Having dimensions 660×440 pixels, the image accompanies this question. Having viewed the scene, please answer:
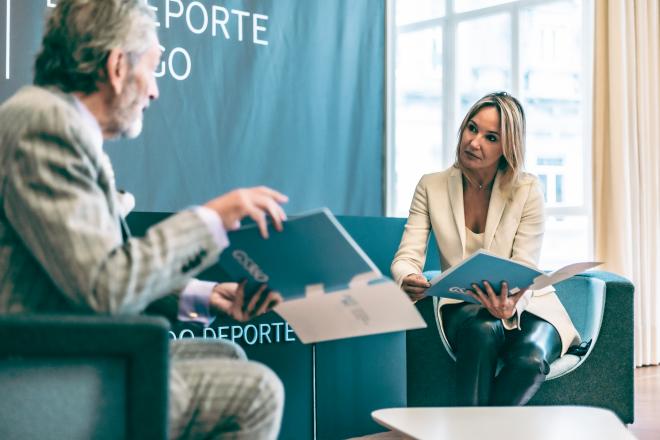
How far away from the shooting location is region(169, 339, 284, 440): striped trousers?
1239 mm

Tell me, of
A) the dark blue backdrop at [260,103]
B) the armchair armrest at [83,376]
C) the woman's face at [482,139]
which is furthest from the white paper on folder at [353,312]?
the dark blue backdrop at [260,103]

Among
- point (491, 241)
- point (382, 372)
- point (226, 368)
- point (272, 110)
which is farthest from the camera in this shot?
point (272, 110)

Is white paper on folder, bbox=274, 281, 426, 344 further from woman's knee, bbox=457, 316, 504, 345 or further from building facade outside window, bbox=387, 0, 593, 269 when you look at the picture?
building facade outside window, bbox=387, 0, 593, 269

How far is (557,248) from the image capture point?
208 inches

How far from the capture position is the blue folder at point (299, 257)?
1418 mm

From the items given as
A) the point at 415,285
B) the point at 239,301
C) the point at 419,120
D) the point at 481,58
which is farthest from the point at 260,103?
the point at 239,301

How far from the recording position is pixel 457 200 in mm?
2760

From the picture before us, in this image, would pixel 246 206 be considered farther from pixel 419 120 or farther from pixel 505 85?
pixel 419 120

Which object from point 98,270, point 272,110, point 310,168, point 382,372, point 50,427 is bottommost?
point 382,372

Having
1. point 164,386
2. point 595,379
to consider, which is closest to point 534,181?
point 595,379

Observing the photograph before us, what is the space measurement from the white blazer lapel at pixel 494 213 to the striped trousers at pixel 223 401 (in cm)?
155

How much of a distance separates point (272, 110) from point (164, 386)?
12.6 ft

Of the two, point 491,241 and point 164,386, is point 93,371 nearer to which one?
point 164,386

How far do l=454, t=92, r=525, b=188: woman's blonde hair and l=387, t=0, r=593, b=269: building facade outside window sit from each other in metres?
2.51
